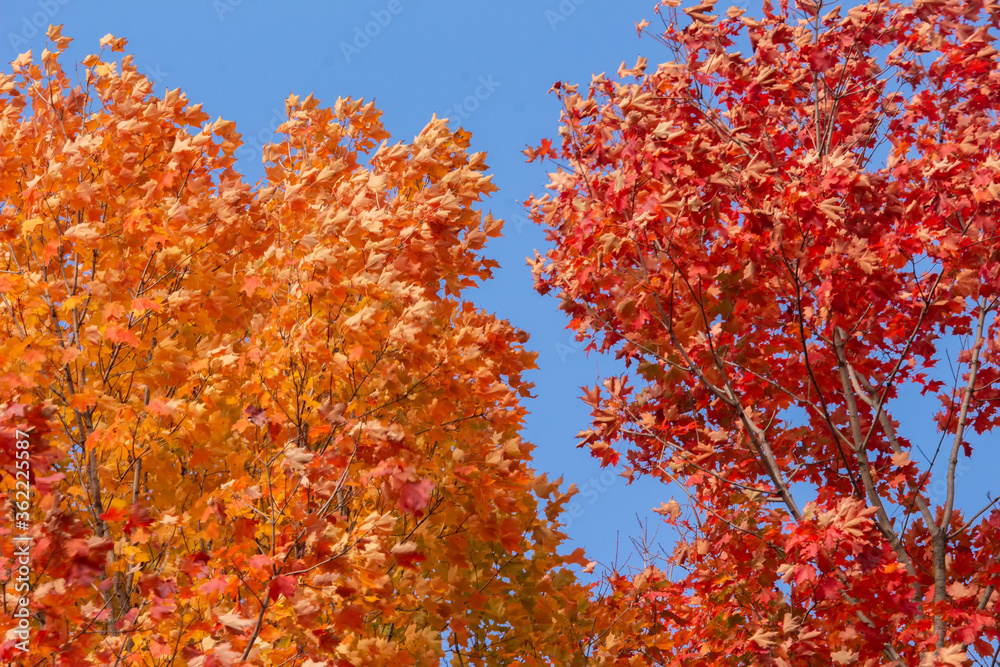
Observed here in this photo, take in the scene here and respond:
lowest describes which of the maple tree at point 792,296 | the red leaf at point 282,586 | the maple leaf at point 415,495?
the red leaf at point 282,586

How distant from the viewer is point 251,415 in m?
5.22

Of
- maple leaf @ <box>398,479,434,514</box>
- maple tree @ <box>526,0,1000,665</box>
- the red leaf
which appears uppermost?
maple tree @ <box>526,0,1000,665</box>

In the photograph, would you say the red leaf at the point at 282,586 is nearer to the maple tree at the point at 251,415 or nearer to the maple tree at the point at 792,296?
the maple tree at the point at 251,415

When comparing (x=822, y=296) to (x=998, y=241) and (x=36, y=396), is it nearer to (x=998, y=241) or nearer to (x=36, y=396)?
(x=998, y=241)

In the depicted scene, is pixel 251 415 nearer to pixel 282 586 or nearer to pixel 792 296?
pixel 282 586

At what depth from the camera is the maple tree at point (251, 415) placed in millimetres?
4863

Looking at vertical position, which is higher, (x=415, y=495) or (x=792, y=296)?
(x=792, y=296)

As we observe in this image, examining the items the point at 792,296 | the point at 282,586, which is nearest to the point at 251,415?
the point at 282,586

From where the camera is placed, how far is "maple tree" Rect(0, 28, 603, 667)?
4863 millimetres

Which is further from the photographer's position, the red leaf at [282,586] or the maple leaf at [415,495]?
the maple leaf at [415,495]

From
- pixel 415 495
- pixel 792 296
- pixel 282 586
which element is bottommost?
pixel 282 586

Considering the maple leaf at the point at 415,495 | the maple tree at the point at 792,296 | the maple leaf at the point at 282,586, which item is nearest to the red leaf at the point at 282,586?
the maple leaf at the point at 282,586

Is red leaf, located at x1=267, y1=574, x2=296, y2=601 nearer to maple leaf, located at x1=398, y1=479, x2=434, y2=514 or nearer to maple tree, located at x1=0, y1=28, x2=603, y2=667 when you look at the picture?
→ maple tree, located at x1=0, y1=28, x2=603, y2=667

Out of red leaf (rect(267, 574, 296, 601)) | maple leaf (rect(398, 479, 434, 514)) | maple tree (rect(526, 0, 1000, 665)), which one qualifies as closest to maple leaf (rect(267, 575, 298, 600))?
red leaf (rect(267, 574, 296, 601))
